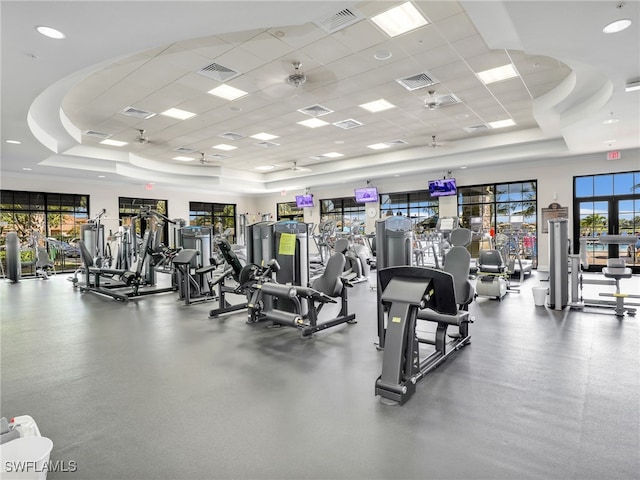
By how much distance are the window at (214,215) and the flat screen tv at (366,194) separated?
5670 millimetres

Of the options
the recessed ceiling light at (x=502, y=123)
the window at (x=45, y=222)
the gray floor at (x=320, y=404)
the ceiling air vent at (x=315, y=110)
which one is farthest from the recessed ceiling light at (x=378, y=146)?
the window at (x=45, y=222)

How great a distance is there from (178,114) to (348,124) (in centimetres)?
381

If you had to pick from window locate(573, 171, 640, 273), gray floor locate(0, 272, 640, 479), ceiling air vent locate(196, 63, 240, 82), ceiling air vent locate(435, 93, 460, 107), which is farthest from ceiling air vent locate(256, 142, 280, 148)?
window locate(573, 171, 640, 273)

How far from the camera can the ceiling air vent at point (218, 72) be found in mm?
5590

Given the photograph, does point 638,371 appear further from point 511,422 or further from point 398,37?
point 398,37

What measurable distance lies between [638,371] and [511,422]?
1731 millimetres

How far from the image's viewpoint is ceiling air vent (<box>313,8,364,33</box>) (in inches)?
167

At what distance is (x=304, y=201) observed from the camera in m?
15.8

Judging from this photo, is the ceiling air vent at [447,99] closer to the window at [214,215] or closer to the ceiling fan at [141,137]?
the ceiling fan at [141,137]

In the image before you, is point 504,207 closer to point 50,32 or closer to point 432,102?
point 432,102

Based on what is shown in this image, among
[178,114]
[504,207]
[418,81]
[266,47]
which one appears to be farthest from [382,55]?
[504,207]

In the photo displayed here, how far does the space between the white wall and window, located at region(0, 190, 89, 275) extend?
0.34 m

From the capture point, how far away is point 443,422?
7.93 ft

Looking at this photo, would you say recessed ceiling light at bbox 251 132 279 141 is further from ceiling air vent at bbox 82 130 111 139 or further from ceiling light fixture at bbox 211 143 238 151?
ceiling air vent at bbox 82 130 111 139
